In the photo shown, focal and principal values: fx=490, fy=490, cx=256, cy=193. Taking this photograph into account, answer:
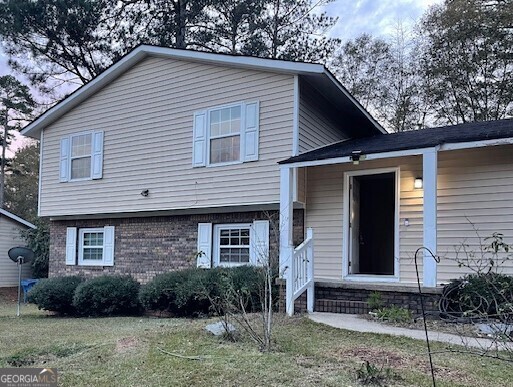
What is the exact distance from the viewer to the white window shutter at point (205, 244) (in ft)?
37.9

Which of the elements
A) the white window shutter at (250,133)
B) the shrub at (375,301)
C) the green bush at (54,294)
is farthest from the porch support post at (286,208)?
the green bush at (54,294)

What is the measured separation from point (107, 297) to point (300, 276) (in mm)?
4908

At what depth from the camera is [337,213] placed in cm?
1016

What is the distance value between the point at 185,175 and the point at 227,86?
226cm

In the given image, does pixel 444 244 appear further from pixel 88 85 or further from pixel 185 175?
→ pixel 88 85

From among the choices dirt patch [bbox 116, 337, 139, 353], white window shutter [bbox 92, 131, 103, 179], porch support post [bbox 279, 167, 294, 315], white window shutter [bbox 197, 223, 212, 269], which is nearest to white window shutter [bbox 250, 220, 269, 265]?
white window shutter [bbox 197, 223, 212, 269]

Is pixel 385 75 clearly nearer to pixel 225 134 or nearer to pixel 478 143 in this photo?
pixel 225 134

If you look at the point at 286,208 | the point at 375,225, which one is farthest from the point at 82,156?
the point at 375,225

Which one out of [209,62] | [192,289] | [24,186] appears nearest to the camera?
[192,289]

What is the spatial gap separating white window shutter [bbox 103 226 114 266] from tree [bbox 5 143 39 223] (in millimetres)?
25423

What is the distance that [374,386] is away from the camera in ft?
14.5

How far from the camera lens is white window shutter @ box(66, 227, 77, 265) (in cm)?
1424

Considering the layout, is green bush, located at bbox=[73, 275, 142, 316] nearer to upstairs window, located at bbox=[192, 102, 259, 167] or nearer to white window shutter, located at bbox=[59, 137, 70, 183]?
upstairs window, located at bbox=[192, 102, 259, 167]

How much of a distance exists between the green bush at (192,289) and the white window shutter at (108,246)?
3151mm
